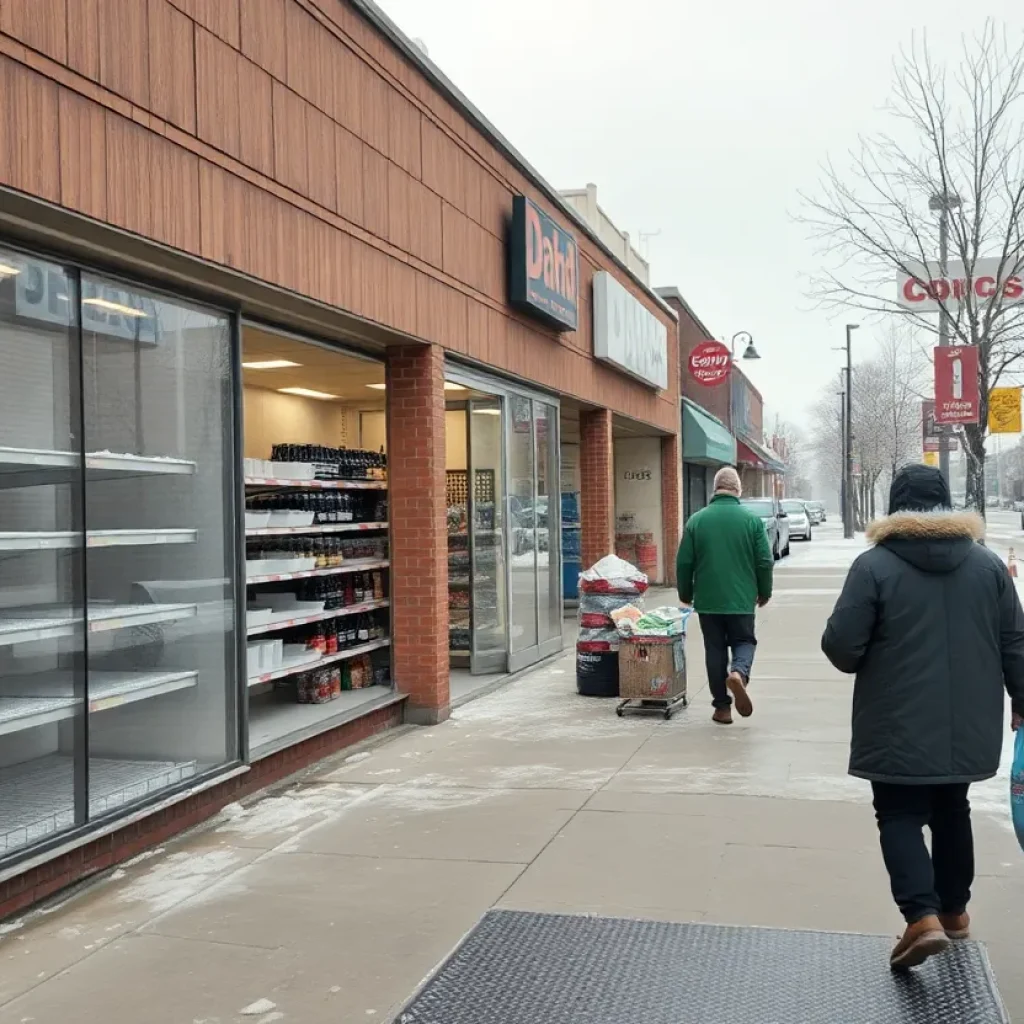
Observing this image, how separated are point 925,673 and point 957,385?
10419 mm

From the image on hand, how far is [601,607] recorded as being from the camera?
10125mm

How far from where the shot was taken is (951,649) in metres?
4.10

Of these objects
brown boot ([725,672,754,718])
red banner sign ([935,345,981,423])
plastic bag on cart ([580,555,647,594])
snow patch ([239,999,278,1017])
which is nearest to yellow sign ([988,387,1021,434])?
red banner sign ([935,345,981,423])

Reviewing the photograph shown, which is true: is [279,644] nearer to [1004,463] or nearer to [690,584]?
[690,584]

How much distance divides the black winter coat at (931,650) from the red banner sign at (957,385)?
9848 mm

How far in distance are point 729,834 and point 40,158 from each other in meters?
4.48

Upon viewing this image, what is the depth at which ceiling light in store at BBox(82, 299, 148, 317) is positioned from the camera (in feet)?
17.9

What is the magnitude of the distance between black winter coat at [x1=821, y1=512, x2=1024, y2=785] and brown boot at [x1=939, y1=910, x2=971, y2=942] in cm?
68

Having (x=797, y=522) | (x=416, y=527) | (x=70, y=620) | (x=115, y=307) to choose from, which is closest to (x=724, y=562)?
(x=416, y=527)

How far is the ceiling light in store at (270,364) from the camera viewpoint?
28.9 ft

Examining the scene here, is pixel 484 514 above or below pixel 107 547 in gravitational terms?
above

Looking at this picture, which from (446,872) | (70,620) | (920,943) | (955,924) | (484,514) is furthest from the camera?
(484,514)

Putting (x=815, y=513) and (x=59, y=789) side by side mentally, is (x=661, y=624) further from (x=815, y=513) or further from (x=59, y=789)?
(x=815, y=513)

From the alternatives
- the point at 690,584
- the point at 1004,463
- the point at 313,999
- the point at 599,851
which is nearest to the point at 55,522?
the point at 313,999
